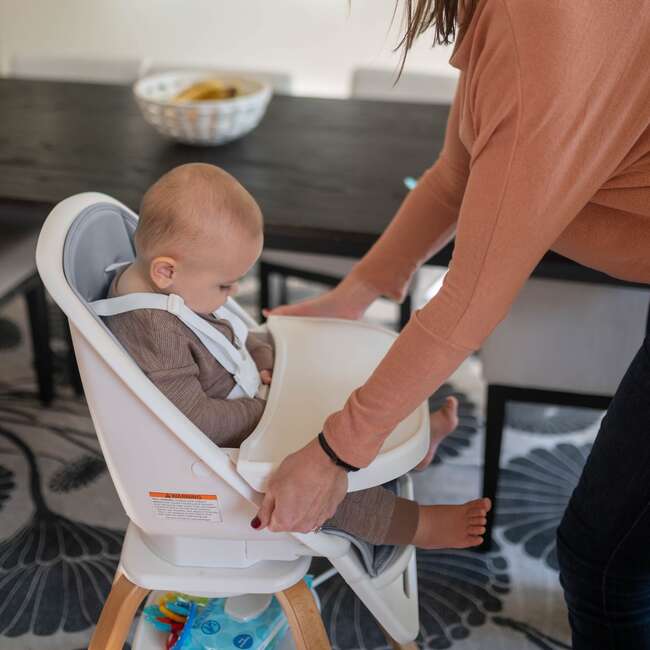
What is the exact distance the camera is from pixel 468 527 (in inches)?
48.4

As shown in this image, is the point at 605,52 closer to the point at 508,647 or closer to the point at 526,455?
the point at 508,647

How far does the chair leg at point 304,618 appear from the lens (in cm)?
118

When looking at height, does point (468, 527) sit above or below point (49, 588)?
above

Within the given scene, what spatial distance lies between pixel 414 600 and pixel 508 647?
0.39 meters

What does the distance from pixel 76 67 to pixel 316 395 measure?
2.04m

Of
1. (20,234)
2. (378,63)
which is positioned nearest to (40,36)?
(378,63)

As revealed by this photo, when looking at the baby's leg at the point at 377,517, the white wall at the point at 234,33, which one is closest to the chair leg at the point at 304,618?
the baby's leg at the point at 377,517

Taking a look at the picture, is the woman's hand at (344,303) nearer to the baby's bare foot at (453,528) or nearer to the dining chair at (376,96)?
the baby's bare foot at (453,528)

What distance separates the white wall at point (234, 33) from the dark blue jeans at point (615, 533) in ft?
9.00

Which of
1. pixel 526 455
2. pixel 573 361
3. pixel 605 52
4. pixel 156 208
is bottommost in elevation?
pixel 526 455

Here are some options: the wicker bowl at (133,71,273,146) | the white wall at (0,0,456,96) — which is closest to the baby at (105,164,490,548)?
the wicker bowl at (133,71,273,146)

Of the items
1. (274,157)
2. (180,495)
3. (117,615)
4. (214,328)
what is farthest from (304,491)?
(274,157)

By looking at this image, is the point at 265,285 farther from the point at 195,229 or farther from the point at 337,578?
the point at 195,229

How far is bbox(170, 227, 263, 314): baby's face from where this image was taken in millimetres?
1087
